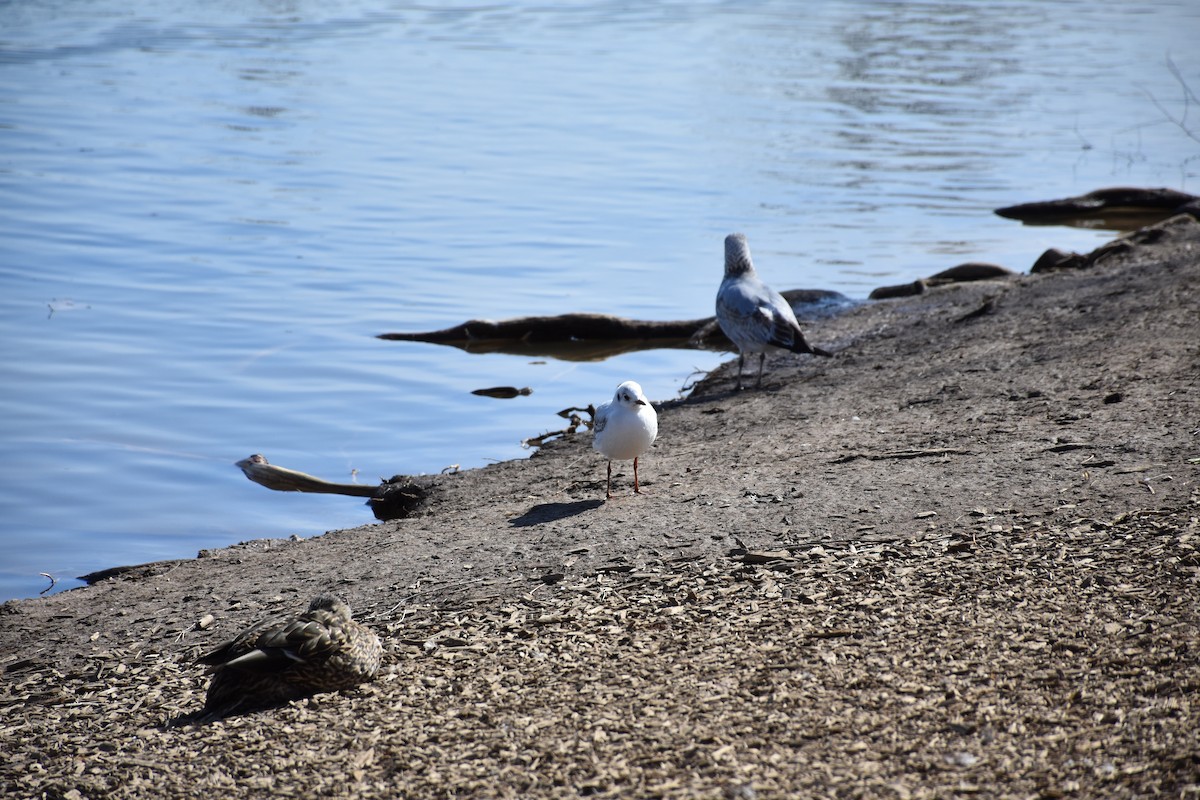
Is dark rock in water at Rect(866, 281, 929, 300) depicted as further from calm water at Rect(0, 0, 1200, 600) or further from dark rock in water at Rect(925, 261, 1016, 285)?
calm water at Rect(0, 0, 1200, 600)

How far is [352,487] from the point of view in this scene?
904 cm

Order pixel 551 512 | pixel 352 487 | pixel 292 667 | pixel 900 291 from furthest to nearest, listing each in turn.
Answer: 1. pixel 900 291
2. pixel 352 487
3. pixel 551 512
4. pixel 292 667

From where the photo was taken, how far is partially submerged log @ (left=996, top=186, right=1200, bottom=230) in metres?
18.1

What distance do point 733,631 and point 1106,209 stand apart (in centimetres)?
1580

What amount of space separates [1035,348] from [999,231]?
8.55 metres

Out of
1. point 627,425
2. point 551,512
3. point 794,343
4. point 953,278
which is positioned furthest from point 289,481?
point 953,278

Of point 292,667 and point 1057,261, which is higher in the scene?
point 292,667

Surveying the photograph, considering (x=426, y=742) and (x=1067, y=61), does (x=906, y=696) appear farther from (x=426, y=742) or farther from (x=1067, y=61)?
(x=1067, y=61)

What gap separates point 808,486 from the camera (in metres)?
6.68

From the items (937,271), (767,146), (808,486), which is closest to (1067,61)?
(767,146)

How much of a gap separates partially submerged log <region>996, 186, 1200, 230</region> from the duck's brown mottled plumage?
15.7 metres

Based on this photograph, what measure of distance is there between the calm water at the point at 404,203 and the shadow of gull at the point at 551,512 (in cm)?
203

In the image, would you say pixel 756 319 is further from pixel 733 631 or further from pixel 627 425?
pixel 733 631

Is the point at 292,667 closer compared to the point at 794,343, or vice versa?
the point at 292,667
